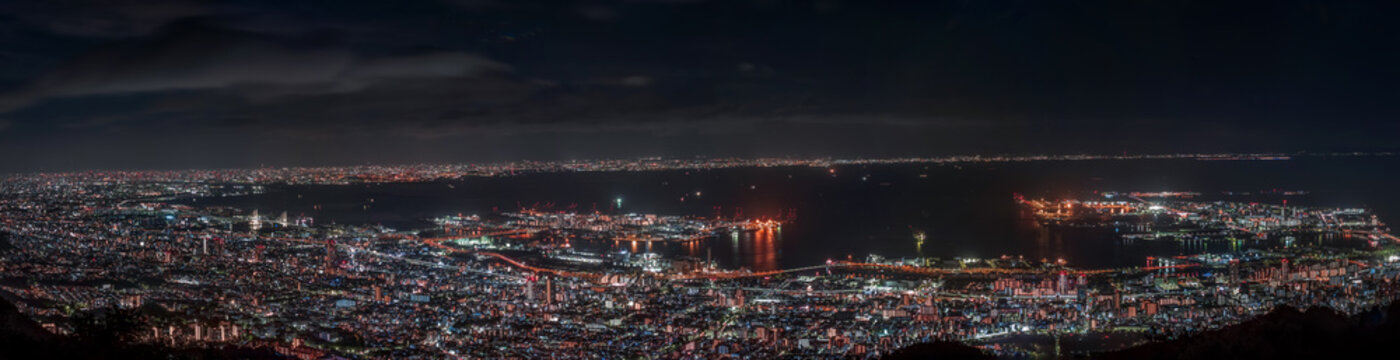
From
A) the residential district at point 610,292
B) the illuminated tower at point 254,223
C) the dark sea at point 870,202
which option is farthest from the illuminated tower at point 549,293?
the illuminated tower at point 254,223

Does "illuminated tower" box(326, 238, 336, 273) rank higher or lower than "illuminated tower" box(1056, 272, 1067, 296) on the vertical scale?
higher

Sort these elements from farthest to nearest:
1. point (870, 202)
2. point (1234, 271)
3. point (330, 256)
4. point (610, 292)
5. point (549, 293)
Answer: point (870, 202) → point (330, 256) → point (1234, 271) → point (610, 292) → point (549, 293)

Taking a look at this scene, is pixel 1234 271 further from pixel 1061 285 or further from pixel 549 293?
pixel 549 293

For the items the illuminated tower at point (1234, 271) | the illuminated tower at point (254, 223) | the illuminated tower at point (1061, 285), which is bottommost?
the illuminated tower at point (1061, 285)

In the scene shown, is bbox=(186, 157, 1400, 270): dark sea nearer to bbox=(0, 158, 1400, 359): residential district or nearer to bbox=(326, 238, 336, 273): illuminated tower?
bbox=(0, 158, 1400, 359): residential district

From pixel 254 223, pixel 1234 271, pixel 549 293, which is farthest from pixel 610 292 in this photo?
pixel 254 223

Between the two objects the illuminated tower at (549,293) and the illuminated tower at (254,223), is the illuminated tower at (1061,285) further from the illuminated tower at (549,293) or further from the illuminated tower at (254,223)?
the illuminated tower at (254,223)

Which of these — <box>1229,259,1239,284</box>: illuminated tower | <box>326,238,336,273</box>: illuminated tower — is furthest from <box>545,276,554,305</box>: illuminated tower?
<box>1229,259,1239,284</box>: illuminated tower

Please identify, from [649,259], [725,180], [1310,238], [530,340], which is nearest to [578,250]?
[649,259]
